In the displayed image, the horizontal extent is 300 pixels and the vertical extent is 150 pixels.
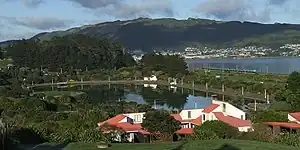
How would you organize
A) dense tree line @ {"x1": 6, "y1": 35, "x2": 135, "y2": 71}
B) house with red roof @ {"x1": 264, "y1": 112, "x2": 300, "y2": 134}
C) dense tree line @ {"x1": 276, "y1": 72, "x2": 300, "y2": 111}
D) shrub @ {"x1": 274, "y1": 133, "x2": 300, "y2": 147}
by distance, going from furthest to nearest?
1. dense tree line @ {"x1": 6, "y1": 35, "x2": 135, "y2": 71}
2. dense tree line @ {"x1": 276, "y1": 72, "x2": 300, "y2": 111}
3. house with red roof @ {"x1": 264, "y1": 112, "x2": 300, "y2": 134}
4. shrub @ {"x1": 274, "y1": 133, "x2": 300, "y2": 147}

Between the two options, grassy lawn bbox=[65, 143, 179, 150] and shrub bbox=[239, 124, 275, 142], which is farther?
shrub bbox=[239, 124, 275, 142]

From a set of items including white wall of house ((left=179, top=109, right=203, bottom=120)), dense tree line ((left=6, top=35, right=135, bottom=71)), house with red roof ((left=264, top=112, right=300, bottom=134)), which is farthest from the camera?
dense tree line ((left=6, top=35, right=135, bottom=71))

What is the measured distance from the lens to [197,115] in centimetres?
2848

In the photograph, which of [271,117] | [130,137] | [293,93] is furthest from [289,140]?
[293,93]

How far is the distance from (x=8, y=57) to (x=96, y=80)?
2368 cm

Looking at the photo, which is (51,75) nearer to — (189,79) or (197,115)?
(189,79)

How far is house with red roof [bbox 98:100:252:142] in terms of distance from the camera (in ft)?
66.7

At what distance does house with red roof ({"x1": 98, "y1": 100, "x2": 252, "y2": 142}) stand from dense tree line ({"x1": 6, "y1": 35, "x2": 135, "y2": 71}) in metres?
67.6

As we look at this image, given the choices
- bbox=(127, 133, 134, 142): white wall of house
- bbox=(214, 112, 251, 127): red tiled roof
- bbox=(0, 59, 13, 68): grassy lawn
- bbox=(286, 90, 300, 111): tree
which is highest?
bbox=(0, 59, 13, 68): grassy lawn

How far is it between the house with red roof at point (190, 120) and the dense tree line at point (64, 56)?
67.6 meters

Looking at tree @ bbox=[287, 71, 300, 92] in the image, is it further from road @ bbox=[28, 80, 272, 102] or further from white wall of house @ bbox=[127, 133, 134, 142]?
white wall of house @ bbox=[127, 133, 134, 142]

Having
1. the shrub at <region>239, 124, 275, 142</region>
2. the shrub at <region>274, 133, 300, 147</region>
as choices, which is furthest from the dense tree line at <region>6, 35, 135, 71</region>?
the shrub at <region>274, 133, 300, 147</region>

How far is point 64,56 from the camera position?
94062 millimetres

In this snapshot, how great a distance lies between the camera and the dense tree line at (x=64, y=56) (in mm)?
93125
